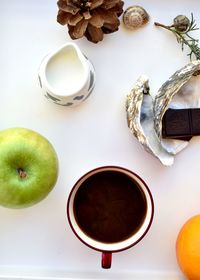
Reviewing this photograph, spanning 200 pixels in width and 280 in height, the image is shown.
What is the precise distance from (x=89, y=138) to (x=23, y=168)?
0.47 ft

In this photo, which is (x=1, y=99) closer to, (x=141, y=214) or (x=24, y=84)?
(x=24, y=84)

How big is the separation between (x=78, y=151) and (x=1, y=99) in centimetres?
16

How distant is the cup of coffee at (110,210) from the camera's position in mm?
923

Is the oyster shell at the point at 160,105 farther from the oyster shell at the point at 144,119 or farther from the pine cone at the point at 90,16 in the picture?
the pine cone at the point at 90,16

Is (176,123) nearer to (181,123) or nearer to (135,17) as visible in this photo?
(181,123)

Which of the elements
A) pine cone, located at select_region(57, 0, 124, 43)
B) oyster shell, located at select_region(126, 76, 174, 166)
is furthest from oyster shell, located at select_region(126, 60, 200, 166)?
pine cone, located at select_region(57, 0, 124, 43)

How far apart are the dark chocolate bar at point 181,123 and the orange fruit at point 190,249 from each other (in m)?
0.14

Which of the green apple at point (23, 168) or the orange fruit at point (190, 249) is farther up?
the green apple at point (23, 168)

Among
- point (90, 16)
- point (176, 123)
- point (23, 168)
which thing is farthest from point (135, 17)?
point (23, 168)

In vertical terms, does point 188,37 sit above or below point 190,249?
above

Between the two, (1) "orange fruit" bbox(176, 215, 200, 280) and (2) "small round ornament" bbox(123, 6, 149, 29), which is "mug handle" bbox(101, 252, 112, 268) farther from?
(2) "small round ornament" bbox(123, 6, 149, 29)

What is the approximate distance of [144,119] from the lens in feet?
3.22

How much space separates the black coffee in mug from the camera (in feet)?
3.05

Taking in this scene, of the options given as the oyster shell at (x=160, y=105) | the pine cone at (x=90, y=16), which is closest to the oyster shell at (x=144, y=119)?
the oyster shell at (x=160, y=105)
